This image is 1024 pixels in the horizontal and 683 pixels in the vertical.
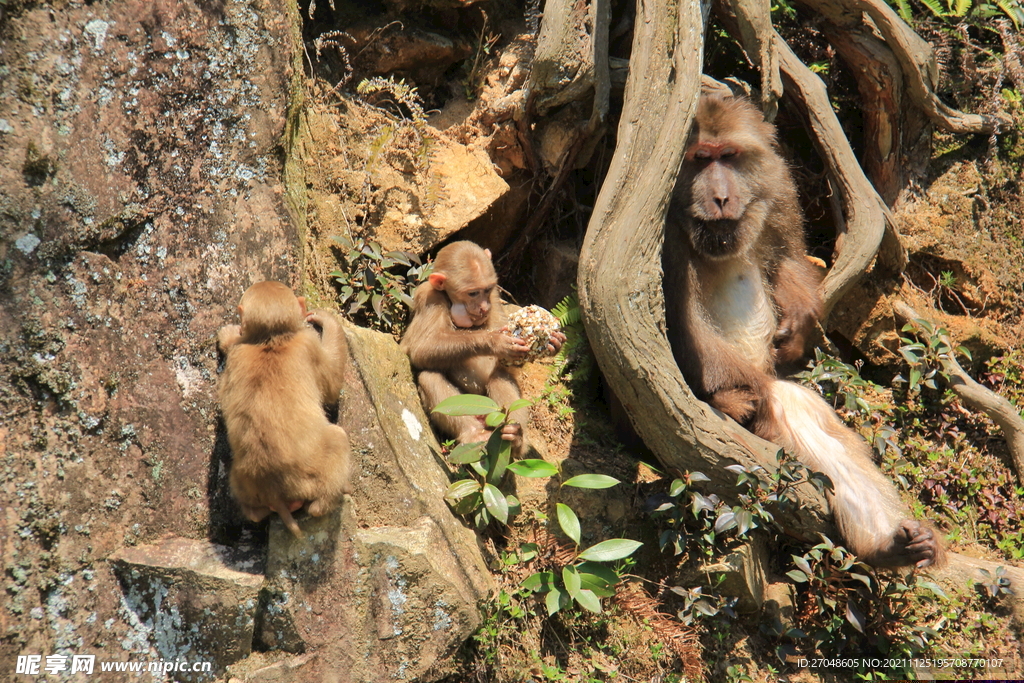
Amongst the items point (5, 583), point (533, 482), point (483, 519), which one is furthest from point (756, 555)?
point (5, 583)

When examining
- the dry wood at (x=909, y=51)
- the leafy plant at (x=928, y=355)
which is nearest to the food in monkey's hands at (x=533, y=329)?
the leafy plant at (x=928, y=355)

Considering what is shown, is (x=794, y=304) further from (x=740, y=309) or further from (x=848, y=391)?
(x=848, y=391)

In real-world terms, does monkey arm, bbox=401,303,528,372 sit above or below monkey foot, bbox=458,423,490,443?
above

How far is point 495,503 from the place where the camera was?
4.03 metres

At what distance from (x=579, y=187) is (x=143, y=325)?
11.0 feet

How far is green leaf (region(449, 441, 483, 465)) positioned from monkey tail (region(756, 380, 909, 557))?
1842mm

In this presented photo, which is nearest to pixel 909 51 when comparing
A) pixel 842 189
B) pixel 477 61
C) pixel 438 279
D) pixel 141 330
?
pixel 842 189

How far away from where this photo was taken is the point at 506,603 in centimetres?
402

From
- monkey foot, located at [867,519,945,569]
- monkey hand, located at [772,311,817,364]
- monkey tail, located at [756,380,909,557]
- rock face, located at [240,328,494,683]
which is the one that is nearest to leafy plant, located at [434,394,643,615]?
rock face, located at [240,328,494,683]

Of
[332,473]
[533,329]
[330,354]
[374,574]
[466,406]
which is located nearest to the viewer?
[332,473]

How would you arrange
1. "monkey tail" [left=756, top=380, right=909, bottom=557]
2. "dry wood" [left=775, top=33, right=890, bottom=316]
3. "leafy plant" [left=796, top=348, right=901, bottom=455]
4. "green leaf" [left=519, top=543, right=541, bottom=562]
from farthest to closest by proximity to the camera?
"dry wood" [left=775, top=33, right=890, bottom=316], "leafy plant" [left=796, top=348, right=901, bottom=455], "monkey tail" [left=756, top=380, right=909, bottom=557], "green leaf" [left=519, top=543, right=541, bottom=562]

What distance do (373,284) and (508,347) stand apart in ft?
3.26

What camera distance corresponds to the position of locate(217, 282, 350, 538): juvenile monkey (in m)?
3.25

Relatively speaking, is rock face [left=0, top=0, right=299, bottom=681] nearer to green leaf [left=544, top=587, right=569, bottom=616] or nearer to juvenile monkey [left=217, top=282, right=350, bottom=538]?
juvenile monkey [left=217, top=282, right=350, bottom=538]
